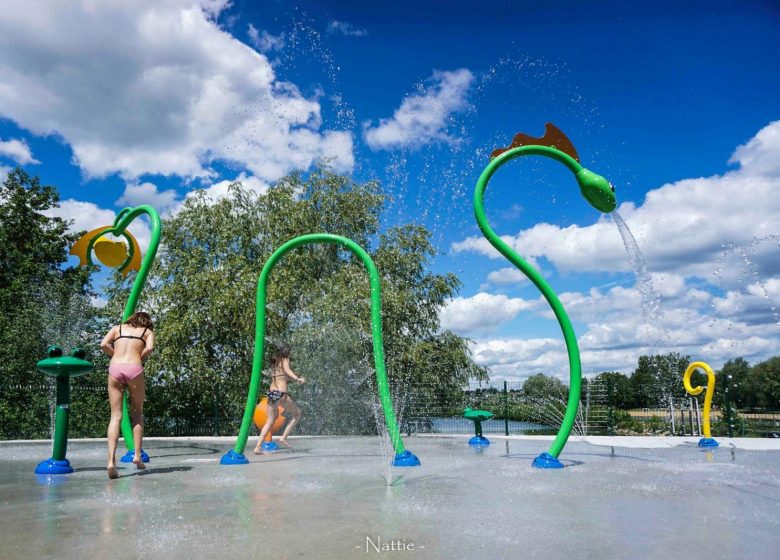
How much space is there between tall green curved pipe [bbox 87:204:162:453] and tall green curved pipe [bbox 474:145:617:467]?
14.0 ft

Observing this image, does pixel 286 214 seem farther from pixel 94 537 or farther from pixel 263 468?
pixel 94 537

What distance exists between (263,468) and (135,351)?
79.7 inches

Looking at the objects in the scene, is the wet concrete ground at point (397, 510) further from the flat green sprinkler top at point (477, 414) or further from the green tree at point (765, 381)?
the green tree at point (765, 381)

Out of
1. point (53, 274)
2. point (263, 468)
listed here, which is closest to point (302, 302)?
point (263, 468)

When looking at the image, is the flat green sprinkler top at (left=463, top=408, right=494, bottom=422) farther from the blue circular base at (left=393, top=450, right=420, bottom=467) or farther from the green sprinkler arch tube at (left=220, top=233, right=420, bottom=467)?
the blue circular base at (left=393, top=450, right=420, bottom=467)

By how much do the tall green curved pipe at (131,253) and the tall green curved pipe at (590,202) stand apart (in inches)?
169

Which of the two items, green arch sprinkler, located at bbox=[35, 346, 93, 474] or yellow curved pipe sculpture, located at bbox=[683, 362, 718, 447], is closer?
green arch sprinkler, located at bbox=[35, 346, 93, 474]

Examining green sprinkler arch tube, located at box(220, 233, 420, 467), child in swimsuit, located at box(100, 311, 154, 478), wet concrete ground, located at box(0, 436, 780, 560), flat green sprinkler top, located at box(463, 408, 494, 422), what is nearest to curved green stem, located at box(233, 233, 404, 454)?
green sprinkler arch tube, located at box(220, 233, 420, 467)

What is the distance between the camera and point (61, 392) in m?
6.77

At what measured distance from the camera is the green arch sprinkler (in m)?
6.57

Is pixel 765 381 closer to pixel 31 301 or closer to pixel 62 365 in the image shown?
pixel 31 301

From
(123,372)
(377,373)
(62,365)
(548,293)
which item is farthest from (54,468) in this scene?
(548,293)

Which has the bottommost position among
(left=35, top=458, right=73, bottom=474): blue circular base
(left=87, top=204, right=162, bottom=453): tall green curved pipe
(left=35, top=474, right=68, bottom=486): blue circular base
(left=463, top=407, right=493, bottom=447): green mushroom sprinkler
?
(left=35, top=474, right=68, bottom=486): blue circular base

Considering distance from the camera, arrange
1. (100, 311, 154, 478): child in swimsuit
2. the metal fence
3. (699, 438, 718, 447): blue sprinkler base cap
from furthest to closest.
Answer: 1. the metal fence
2. (699, 438, 718, 447): blue sprinkler base cap
3. (100, 311, 154, 478): child in swimsuit
